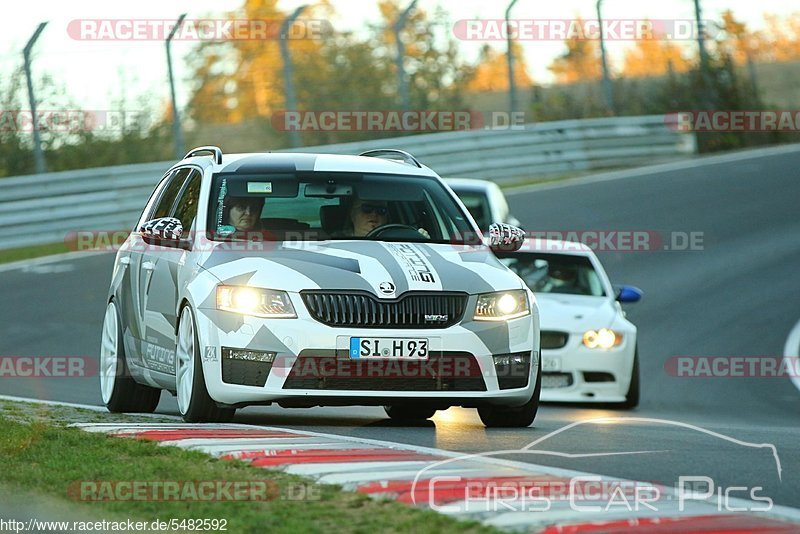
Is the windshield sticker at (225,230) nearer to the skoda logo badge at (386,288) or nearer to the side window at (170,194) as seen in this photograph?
the side window at (170,194)

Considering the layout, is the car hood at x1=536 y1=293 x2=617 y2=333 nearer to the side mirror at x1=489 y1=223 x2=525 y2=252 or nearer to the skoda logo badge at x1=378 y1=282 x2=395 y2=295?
the side mirror at x1=489 y1=223 x2=525 y2=252

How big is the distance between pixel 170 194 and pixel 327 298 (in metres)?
2.46

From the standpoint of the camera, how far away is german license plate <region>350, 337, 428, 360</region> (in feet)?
29.8

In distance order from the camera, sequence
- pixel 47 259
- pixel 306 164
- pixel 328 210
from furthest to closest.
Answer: pixel 47 259 → pixel 306 164 → pixel 328 210

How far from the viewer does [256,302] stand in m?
9.17

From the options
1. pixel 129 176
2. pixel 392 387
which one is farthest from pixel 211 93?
pixel 392 387

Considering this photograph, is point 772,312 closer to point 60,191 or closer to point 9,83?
point 60,191

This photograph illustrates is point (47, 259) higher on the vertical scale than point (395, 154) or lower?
lower

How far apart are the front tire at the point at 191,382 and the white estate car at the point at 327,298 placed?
0.01 meters

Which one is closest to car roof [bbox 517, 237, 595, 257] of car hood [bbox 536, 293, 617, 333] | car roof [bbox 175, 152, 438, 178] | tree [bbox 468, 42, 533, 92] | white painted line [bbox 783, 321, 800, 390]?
car hood [bbox 536, 293, 617, 333]

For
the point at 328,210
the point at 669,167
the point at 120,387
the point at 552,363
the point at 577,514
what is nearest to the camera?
the point at 577,514

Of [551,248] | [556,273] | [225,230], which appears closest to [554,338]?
[556,273]

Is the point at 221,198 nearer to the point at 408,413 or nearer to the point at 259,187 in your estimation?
the point at 259,187

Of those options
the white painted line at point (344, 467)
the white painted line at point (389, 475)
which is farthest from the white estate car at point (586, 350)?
the white painted line at point (389, 475)
